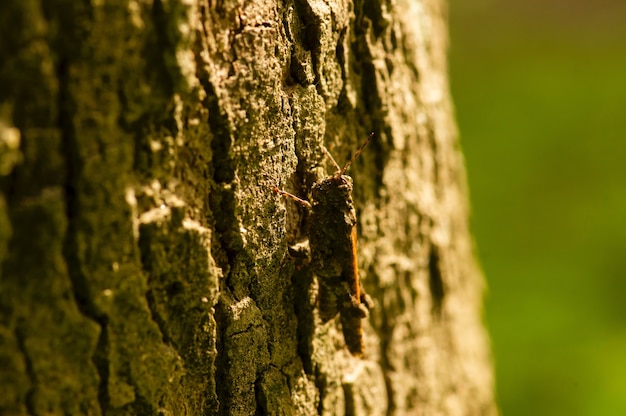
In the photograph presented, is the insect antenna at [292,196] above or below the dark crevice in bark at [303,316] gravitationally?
above

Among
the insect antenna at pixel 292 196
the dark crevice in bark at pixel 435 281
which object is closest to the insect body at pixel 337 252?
the insect antenna at pixel 292 196

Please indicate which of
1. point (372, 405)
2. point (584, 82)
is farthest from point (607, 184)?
point (372, 405)

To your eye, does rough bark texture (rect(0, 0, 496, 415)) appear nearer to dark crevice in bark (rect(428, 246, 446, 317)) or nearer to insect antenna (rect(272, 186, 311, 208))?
insect antenna (rect(272, 186, 311, 208))

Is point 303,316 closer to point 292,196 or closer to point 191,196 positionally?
point 292,196

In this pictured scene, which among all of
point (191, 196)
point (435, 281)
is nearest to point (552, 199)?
point (435, 281)

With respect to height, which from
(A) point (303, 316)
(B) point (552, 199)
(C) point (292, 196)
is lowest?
(A) point (303, 316)

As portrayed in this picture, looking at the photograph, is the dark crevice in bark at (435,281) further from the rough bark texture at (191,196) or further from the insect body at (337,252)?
the insect body at (337,252)
